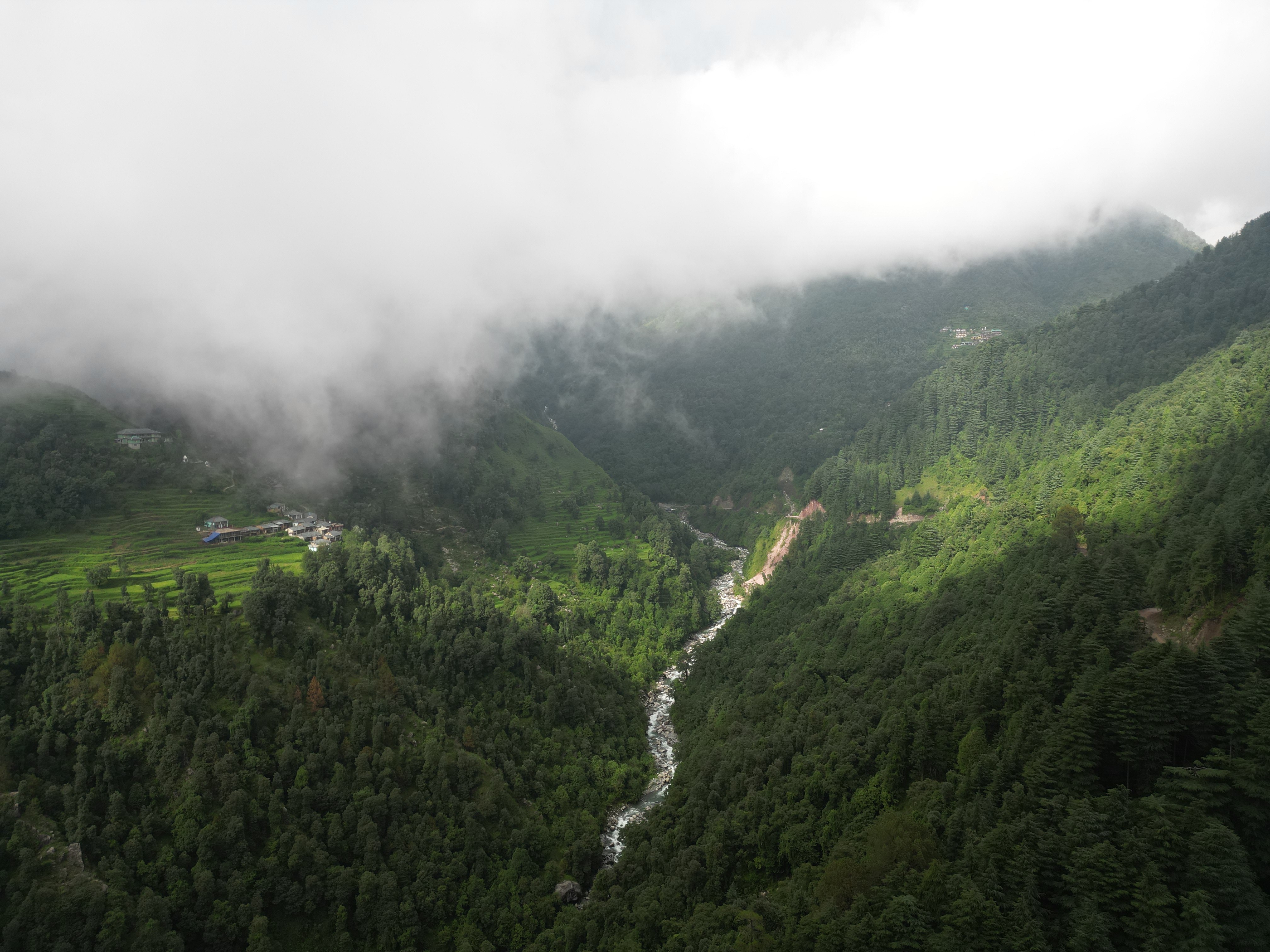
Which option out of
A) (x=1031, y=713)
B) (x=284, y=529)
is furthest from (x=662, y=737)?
(x=284, y=529)

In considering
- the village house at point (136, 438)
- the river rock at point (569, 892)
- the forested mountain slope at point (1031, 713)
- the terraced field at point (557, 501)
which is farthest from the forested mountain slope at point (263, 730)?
the terraced field at point (557, 501)

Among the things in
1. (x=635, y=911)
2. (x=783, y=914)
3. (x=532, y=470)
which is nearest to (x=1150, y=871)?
(x=783, y=914)

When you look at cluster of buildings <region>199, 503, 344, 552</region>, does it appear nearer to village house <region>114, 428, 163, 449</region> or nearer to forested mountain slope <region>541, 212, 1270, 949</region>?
village house <region>114, 428, 163, 449</region>

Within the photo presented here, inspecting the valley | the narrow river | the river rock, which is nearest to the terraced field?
the valley

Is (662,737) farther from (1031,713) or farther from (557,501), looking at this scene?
(557,501)

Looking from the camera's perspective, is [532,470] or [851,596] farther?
[532,470]

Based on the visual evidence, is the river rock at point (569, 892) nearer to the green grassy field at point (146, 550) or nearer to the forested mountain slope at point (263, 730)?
the forested mountain slope at point (263, 730)

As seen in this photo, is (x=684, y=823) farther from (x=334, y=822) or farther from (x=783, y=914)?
(x=334, y=822)
